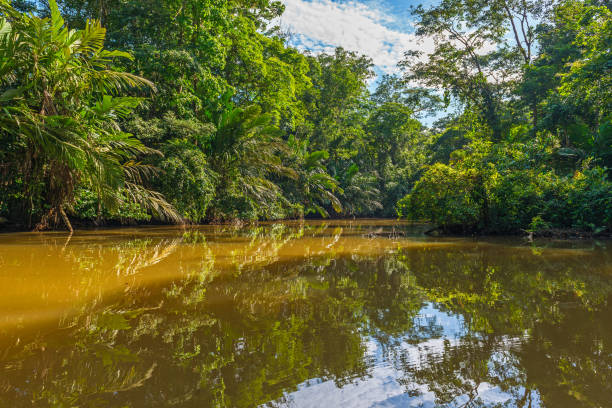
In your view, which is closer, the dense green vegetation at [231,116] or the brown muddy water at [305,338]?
the brown muddy water at [305,338]

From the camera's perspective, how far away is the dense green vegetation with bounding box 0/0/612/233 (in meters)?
6.03

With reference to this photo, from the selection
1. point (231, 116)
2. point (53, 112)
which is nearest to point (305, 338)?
point (53, 112)

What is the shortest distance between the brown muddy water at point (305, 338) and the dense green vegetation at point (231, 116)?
403 centimetres

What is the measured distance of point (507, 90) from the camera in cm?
1465

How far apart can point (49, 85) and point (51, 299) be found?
5.40 m

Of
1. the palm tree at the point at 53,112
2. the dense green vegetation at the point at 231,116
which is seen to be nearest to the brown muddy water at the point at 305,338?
the palm tree at the point at 53,112

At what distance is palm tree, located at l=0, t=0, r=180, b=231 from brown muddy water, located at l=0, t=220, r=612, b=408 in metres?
2.95

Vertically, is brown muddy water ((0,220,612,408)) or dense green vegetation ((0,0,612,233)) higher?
dense green vegetation ((0,0,612,233))

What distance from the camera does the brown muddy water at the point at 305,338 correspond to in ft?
3.72

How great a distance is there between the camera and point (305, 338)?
1.61 m

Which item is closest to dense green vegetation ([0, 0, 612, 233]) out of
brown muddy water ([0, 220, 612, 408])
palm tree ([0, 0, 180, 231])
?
palm tree ([0, 0, 180, 231])

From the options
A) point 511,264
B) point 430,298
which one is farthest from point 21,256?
point 511,264

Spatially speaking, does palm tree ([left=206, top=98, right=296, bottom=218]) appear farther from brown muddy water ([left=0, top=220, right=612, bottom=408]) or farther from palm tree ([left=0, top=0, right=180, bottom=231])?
brown muddy water ([left=0, top=220, right=612, bottom=408])

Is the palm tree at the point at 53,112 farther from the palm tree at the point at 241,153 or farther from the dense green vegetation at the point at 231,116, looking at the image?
the palm tree at the point at 241,153
